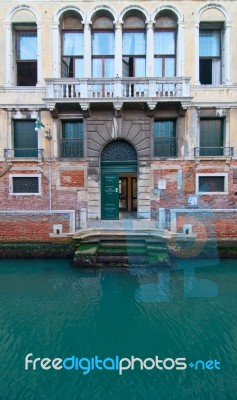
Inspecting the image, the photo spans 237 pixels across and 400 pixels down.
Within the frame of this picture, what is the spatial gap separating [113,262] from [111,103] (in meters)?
5.46

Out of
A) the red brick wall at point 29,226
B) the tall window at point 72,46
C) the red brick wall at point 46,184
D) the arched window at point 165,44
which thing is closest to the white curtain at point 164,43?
the arched window at point 165,44

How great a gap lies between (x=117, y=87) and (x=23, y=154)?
4.25m

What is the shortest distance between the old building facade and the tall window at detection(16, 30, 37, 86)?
0.04m

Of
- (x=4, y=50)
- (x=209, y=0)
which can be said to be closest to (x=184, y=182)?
(x=209, y=0)

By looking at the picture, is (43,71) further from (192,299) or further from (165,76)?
(192,299)

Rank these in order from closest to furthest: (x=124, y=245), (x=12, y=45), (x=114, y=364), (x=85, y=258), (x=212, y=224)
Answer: (x=114, y=364) → (x=85, y=258) → (x=124, y=245) → (x=212, y=224) → (x=12, y=45)

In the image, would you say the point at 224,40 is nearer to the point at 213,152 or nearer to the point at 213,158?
the point at 213,152

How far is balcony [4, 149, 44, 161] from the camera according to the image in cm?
909

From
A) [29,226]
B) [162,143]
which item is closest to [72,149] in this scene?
[29,226]

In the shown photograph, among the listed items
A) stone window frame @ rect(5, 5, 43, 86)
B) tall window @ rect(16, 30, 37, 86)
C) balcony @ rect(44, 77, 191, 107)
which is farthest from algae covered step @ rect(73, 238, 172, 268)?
tall window @ rect(16, 30, 37, 86)

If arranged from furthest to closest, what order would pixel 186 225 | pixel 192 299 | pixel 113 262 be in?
pixel 186 225 → pixel 113 262 → pixel 192 299

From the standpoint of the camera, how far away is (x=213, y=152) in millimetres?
9289

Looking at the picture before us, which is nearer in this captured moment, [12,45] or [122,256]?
[122,256]

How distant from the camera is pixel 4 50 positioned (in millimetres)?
9055
